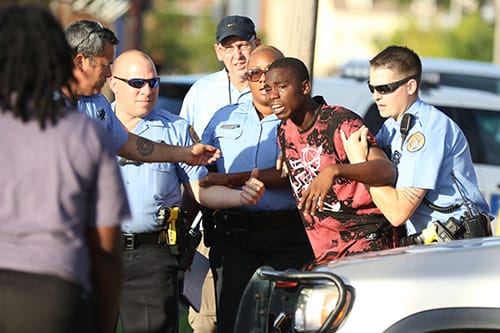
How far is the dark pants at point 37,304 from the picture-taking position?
3.47 meters

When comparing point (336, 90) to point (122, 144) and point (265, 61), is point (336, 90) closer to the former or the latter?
point (265, 61)

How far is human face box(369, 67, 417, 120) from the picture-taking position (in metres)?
5.68

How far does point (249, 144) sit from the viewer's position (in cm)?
621

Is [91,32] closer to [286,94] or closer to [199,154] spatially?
[199,154]

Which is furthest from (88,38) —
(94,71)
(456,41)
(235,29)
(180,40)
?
(456,41)

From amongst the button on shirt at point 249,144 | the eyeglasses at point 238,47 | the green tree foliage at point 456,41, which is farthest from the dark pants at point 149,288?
the green tree foliage at point 456,41

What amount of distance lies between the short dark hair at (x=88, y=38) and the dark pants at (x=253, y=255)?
1.29 metres

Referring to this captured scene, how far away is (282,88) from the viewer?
569cm

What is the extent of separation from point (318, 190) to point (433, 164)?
2.09 feet

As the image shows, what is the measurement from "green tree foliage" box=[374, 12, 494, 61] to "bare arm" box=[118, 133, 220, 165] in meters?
44.9

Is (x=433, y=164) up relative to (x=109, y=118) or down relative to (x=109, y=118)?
down

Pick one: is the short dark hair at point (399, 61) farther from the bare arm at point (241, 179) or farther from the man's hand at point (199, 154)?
the man's hand at point (199, 154)

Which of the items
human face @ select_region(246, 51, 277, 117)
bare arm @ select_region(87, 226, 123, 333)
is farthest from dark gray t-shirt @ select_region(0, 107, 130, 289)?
human face @ select_region(246, 51, 277, 117)

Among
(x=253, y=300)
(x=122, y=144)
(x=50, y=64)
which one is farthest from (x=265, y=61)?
(x=50, y=64)
